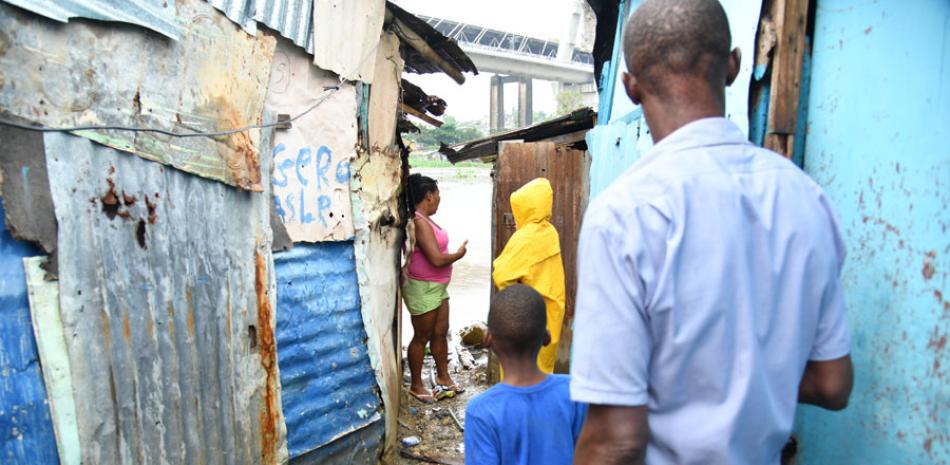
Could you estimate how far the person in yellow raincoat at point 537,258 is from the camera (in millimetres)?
4336

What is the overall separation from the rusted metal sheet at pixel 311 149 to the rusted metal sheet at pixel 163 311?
0.19 metres

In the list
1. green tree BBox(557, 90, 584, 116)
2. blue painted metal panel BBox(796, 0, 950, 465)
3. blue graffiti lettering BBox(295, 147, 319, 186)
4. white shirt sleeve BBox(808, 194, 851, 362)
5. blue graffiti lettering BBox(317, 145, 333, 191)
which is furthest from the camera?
green tree BBox(557, 90, 584, 116)

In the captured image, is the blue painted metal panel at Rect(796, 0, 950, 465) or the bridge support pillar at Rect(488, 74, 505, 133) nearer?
the blue painted metal panel at Rect(796, 0, 950, 465)

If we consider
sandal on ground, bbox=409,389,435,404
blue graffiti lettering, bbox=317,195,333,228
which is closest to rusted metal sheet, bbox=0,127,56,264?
blue graffiti lettering, bbox=317,195,333,228

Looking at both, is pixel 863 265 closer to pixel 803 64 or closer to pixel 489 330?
pixel 803 64

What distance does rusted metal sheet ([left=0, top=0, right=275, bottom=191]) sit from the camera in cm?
217

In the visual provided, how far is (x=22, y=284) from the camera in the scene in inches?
86.7

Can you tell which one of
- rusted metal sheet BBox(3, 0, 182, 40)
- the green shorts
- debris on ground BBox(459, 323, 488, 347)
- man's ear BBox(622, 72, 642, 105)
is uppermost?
rusted metal sheet BBox(3, 0, 182, 40)

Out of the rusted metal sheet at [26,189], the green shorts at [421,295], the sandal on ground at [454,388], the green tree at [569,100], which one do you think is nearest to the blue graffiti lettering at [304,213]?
the rusted metal sheet at [26,189]

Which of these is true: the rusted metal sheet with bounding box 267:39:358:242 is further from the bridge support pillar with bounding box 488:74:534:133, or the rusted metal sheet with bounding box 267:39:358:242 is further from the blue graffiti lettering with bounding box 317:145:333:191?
the bridge support pillar with bounding box 488:74:534:133

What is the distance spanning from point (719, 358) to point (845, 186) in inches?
30.6

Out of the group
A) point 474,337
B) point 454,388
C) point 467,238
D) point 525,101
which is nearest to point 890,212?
point 454,388

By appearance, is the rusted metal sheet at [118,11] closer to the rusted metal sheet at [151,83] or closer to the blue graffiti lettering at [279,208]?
the rusted metal sheet at [151,83]

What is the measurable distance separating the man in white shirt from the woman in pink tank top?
13.4ft
